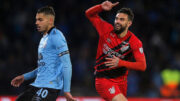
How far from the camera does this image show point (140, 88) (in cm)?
1297

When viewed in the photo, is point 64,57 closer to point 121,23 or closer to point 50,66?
point 50,66

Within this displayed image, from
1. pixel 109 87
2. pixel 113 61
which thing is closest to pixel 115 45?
pixel 113 61

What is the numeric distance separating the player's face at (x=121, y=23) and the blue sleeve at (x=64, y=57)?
1315mm

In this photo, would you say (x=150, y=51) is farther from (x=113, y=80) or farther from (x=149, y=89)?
(x=113, y=80)

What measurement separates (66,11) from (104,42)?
7744mm

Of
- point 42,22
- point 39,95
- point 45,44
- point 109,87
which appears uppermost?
point 42,22

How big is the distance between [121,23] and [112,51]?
48cm

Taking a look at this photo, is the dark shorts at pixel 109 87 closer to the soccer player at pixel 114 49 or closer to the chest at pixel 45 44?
the soccer player at pixel 114 49

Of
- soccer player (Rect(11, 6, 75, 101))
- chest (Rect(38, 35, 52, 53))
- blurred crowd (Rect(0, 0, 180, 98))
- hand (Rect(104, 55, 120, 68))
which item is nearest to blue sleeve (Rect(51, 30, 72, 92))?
soccer player (Rect(11, 6, 75, 101))

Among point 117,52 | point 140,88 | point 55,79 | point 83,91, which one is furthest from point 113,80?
point 140,88

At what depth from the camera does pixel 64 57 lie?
543 centimetres

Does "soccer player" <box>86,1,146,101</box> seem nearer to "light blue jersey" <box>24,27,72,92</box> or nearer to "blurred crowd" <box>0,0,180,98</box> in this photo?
"light blue jersey" <box>24,27,72,92</box>

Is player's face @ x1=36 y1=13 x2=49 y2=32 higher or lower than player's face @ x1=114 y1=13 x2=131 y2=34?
above

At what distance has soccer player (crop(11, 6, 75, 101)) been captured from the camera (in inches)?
214
